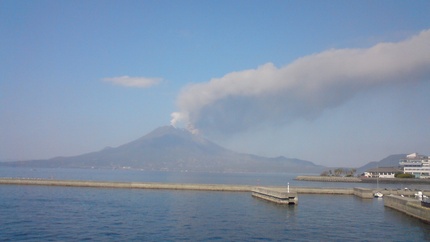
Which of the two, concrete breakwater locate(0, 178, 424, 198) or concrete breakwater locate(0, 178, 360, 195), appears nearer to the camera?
concrete breakwater locate(0, 178, 424, 198)

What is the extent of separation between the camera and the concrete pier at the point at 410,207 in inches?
1203

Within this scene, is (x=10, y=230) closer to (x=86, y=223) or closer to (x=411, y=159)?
(x=86, y=223)

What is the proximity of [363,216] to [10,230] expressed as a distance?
27.8 m

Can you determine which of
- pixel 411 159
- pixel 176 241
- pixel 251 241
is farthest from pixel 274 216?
pixel 411 159

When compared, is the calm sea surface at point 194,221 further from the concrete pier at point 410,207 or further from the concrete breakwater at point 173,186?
the concrete breakwater at point 173,186

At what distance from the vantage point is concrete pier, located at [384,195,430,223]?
30550 mm

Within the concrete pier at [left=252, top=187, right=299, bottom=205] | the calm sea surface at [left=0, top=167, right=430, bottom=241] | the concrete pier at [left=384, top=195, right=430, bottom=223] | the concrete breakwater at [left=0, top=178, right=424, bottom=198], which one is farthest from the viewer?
the concrete breakwater at [left=0, top=178, right=424, bottom=198]

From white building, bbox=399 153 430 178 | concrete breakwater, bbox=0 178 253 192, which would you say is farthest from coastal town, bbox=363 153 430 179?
concrete breakwater, bbox=0 178 253 192

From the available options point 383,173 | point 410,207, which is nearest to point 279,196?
point 410,207

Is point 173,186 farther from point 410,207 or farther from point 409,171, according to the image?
point 409,171

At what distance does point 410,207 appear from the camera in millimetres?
33906

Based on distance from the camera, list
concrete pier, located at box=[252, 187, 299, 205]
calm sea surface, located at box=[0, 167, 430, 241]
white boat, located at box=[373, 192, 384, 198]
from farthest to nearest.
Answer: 1. white boat, located at box=[373, 192, 384, 198]
2. concrete pier, located at box=[252, 187, 299, 205]
3. calm sea surface, located at box=[0, 167, 430, 241]

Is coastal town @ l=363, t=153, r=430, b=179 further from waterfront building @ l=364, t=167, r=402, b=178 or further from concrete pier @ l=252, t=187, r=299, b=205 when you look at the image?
concrete pier @ l=252, t=187, r=299, b=205

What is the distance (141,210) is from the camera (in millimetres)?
33531
